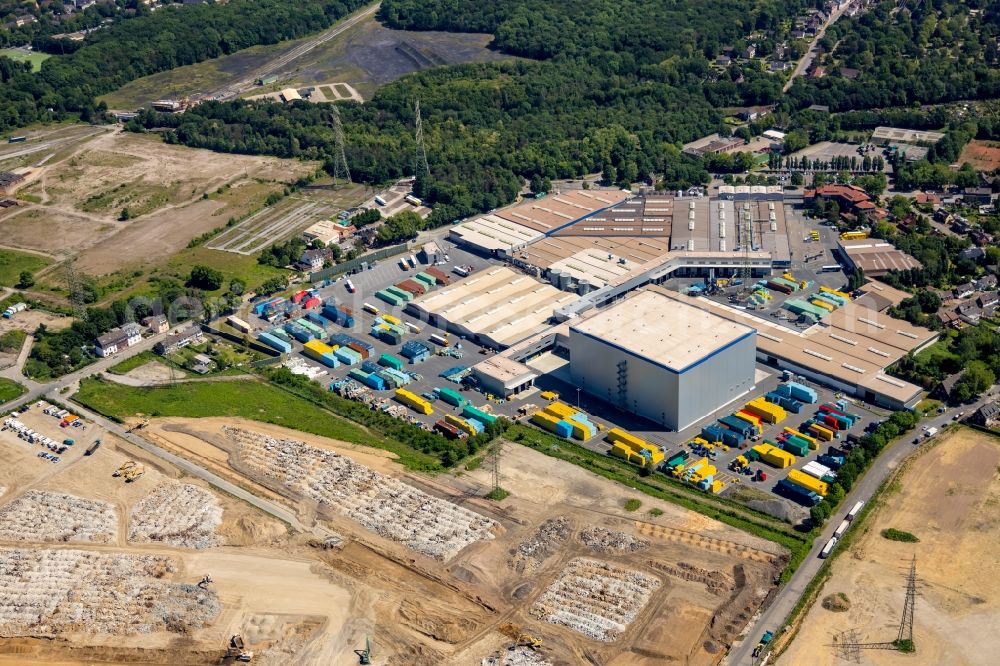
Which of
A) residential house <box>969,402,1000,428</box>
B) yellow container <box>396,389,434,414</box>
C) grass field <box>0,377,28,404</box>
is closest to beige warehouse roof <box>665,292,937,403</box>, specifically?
residential house <box>969,402,1000,428</box>

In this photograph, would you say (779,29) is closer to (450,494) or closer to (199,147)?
(199,147)

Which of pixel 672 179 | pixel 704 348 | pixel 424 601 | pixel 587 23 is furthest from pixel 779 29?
pixel 424 601

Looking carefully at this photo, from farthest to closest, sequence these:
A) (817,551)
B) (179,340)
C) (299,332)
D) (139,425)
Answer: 1. (299,332)
2. (179,340)
3. (139,425)
4. (817,551)

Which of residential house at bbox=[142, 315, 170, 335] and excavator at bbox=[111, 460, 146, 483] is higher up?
residential house at bbox=[142, 315, 170, 335]

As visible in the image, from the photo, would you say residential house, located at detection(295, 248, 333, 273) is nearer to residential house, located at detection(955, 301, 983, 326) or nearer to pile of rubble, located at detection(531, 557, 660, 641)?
pile of rubble, located at detection(531, 557, 660, 641)

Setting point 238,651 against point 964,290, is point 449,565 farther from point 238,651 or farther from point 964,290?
point 964,290

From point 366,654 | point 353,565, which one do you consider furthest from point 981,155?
point 366,654
